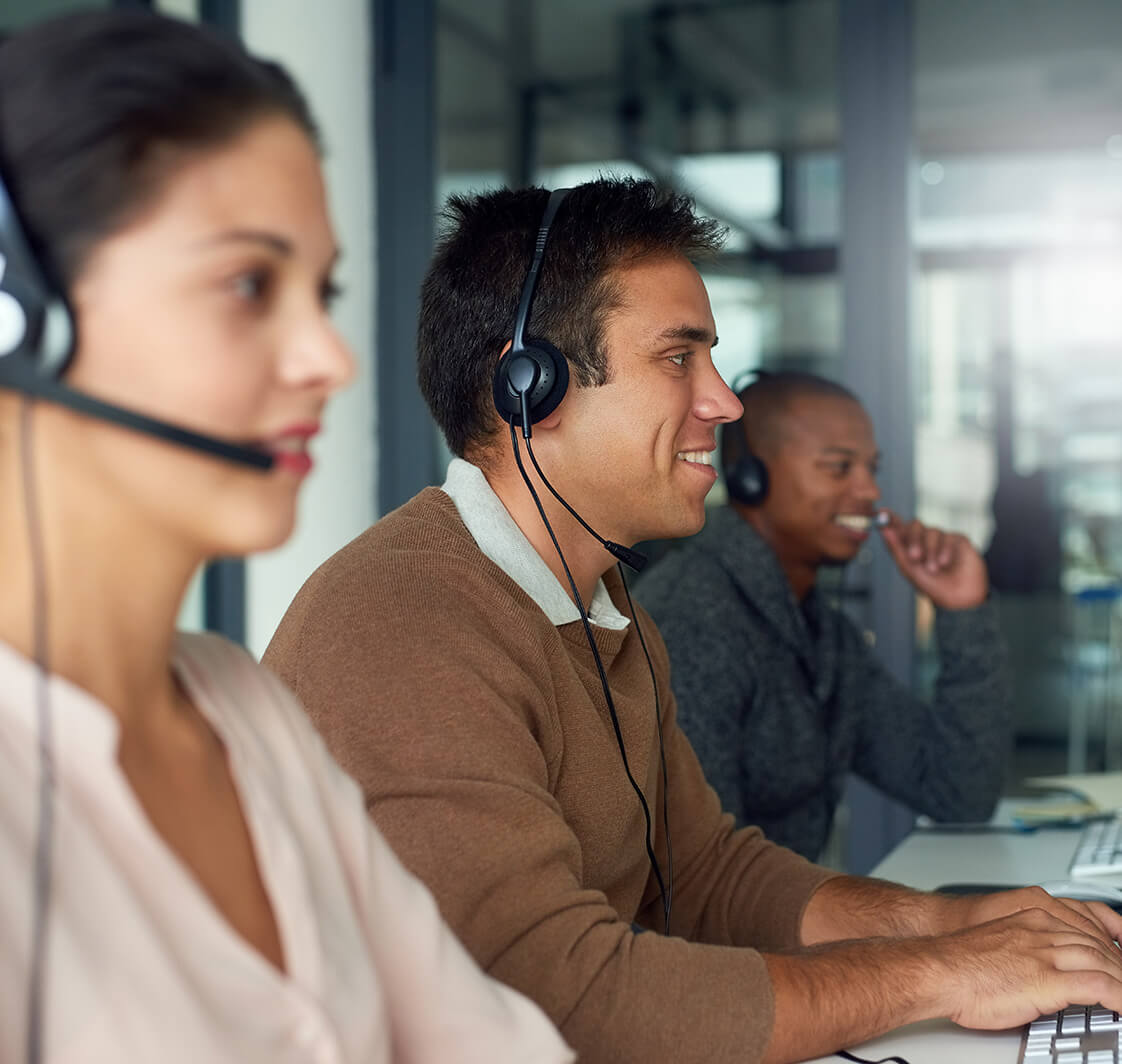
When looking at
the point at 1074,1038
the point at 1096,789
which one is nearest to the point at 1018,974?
the point at 1074,1038

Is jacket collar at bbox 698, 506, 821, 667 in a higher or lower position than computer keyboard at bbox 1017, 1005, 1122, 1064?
higher

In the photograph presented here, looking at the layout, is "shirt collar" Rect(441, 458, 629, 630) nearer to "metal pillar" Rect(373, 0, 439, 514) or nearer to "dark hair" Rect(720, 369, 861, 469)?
"dark hair" Rect(720, 369, 861, 469)

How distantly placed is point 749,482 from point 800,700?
369mm

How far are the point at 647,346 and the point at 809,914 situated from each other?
579 mm

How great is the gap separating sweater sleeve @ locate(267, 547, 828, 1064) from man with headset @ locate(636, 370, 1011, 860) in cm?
83

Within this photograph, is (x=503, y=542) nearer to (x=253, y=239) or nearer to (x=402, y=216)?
(x=253, y=239)

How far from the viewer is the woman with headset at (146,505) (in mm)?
564

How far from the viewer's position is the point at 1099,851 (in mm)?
1694

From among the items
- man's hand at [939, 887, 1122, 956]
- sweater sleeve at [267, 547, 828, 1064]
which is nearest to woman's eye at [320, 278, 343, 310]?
sweater sleeve at [267, 547, 828, 1064]

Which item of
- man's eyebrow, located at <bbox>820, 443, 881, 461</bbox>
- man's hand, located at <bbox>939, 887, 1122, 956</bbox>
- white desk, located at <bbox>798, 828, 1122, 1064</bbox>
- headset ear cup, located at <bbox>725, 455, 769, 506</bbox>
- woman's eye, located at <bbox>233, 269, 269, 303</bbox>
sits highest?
woman's eye, located at <bbox>233, 269, 269, 303</bbox>

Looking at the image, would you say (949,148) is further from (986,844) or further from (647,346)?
(647,346)

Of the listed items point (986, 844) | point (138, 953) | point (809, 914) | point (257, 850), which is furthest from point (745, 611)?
point (138, 953)

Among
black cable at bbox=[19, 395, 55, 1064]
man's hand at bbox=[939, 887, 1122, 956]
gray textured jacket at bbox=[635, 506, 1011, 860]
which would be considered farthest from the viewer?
gray textured jacket at bbox=[635, 506, 1011, 860]

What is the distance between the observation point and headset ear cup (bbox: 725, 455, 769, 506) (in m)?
2.17
